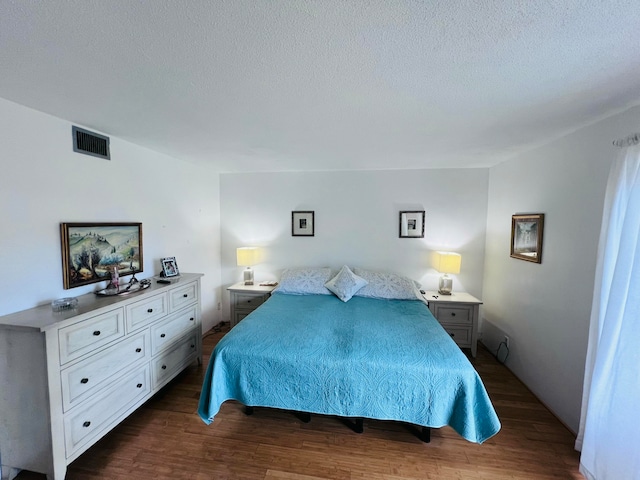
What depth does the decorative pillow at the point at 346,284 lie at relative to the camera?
299 centimetres

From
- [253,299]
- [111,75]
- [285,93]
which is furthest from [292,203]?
[111,75]

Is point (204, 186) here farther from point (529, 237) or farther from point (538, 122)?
point (529, 237)

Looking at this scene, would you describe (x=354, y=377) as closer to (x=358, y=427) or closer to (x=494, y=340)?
(x=358, y=427)

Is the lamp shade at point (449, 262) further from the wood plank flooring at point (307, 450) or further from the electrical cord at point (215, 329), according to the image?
the electrical cord at point (215, 329)

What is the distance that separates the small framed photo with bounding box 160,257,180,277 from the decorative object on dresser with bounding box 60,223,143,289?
200mm

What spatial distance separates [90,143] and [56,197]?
522 mm

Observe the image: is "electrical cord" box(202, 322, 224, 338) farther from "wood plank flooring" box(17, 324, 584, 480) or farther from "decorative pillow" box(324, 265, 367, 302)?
"decorative pillow" box(324, 265, 367, 302)

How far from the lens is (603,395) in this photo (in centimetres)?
151

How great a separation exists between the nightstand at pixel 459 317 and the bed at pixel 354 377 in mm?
959

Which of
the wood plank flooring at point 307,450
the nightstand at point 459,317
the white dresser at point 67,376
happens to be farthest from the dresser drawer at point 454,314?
the white dresser at point 67,376

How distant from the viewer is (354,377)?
5.66ft

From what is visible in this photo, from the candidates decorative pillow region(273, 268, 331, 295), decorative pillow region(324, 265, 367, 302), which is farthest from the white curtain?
decorative pillow region(273, 268, 331, 295)

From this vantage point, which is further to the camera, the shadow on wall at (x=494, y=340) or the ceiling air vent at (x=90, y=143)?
the shadow on wall at (x=494, y=340)

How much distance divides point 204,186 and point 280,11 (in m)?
3.02
